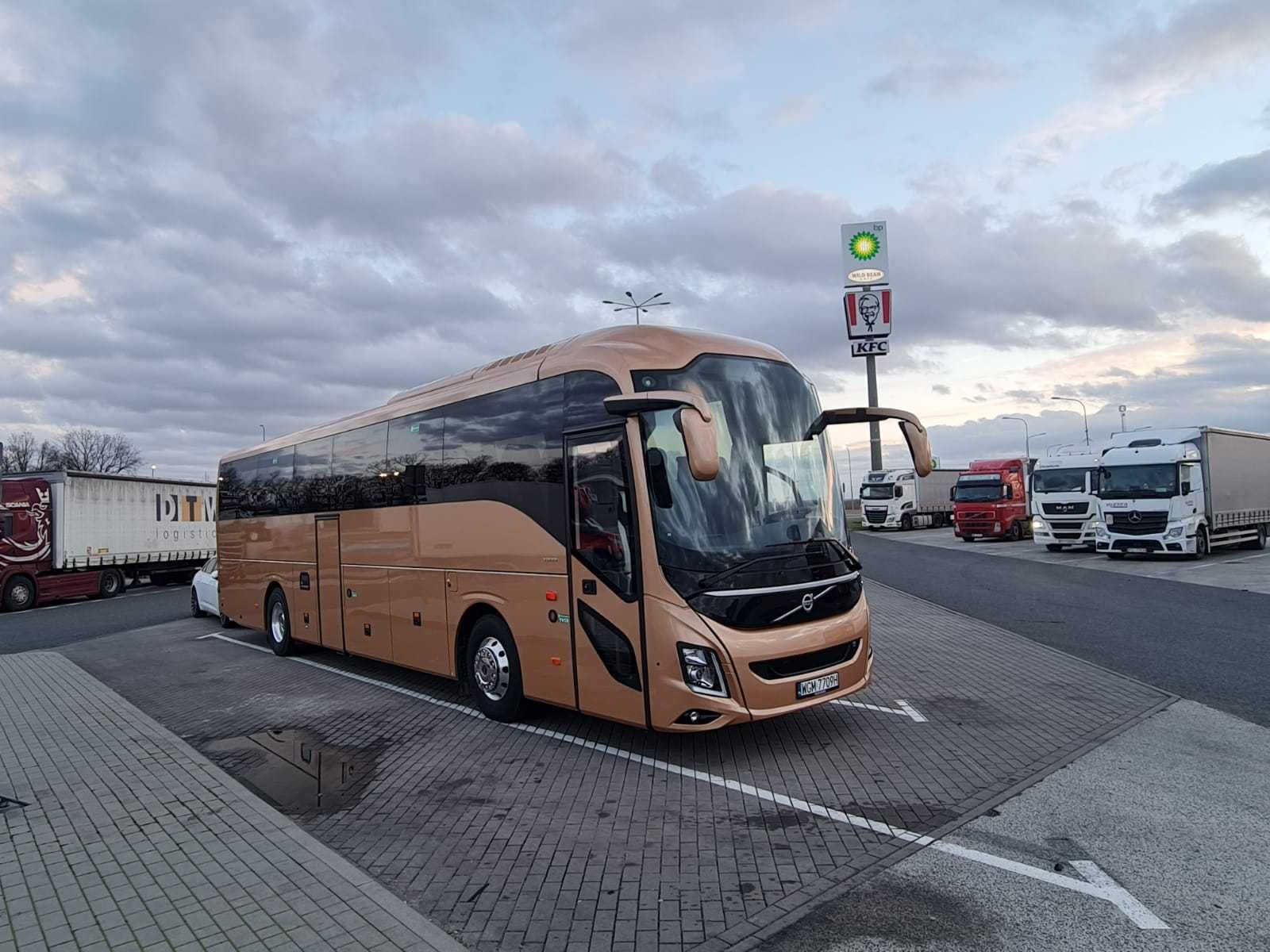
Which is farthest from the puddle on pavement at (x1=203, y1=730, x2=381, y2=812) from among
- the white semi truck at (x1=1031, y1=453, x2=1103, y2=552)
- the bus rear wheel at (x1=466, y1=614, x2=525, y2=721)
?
the white semi truck at (x1=1031, y1=453, x2=1103, y2=552)

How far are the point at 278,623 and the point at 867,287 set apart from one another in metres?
41.4

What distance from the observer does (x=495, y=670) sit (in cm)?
783

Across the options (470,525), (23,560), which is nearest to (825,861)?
(470,525)

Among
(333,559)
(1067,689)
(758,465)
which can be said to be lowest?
(1067,689)

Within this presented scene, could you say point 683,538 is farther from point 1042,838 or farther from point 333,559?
point 333,559

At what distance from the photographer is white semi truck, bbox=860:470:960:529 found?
47.2 meters

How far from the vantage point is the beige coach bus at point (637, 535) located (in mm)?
6109

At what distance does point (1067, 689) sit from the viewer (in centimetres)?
835

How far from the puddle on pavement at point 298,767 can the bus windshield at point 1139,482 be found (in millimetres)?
22353

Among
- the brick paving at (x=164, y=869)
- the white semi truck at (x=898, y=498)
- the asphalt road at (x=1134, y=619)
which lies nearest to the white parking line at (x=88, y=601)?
the brick paving at (x=164, y=869)

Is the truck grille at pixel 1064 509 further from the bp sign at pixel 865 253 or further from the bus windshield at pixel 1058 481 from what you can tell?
the bp sign at pixel 865 253

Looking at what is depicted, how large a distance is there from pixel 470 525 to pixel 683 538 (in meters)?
2.74

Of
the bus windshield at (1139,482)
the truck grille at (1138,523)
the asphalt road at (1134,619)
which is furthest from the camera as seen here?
the truck grille at (1138,523)

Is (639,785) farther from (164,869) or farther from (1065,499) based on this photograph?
(1065,499)
